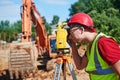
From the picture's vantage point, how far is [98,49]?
7.52 feet

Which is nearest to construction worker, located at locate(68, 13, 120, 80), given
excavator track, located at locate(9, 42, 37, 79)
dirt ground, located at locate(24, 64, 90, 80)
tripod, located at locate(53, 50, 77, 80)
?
tripod, located at locate(53, 50, 77, 80)

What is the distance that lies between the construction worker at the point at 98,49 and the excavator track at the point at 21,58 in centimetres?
801

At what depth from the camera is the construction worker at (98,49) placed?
2238 millimetres

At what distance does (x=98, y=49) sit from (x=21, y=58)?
839 centimetres

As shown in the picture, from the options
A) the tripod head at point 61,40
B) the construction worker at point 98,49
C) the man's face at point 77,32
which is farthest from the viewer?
the tripod head at point 61,40

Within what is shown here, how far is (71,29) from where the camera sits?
2449 mm

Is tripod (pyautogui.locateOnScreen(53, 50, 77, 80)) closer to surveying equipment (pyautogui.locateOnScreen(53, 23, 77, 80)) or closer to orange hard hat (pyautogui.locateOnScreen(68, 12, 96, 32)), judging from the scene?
surveying equipment (pyautogui.locateOnScreen(53, 23, 77, 80))

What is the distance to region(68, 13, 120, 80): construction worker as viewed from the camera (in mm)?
2238

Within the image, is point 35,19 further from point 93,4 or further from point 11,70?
point 93,4

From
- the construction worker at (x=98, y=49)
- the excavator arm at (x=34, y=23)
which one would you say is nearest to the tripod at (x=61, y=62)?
the construction worker at (x=98, y=49)

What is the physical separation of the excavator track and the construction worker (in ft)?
26.3

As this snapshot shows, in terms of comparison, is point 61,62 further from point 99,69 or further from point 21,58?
point 21,58

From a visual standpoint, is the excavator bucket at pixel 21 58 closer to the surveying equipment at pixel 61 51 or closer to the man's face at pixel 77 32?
the surveying equipment at pixel 61 51

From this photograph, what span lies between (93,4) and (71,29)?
1197 inches
